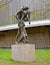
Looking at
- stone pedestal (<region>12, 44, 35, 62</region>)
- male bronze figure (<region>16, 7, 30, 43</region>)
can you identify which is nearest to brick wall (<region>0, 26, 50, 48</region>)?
male bronze figure (<region>16, 7, 30, 43</region>)

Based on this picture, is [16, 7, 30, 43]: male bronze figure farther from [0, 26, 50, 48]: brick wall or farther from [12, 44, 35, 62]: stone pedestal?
[0, 26, 50, 48]: brick wall

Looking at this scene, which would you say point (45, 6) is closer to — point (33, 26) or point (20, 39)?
point (33, 26)

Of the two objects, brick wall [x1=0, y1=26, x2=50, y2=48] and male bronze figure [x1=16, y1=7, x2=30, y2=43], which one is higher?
male bronze figure [x1=16, y1=7, x2=30, y2=43]

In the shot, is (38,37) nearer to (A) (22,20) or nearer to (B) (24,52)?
(A) (22,20)

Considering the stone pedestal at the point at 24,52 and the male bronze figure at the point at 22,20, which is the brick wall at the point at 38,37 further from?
the stone pedestal at the point at 24,52

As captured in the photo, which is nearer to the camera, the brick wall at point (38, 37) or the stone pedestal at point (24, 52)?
the stone pedestal at point (24, 52)

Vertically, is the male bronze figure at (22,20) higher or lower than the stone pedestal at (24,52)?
higher

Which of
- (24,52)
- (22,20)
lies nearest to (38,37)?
(22,20)

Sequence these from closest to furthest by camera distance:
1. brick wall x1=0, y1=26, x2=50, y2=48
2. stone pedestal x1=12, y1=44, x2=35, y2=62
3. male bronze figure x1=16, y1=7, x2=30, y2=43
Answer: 1. stone pedestal x1=12, y1=44, x2=35, y2=62
2. male bronze figure x1=16, y1=7, x2=30, y2=43
3. brick wall x1=0, y1=26, x2=50, y2=48

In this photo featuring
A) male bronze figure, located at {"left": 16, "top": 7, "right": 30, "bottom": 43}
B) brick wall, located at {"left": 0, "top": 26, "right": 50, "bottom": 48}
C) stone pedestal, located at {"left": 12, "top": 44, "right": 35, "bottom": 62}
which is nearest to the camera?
stone pedestal, located at {"left": 12, "top": 44, "right": 35, "bottom": 62}

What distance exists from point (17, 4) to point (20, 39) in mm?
11050

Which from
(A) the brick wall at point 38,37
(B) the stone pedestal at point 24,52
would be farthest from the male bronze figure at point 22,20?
(A) the brick wall at point 38,37

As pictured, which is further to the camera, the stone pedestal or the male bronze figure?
the male bronze figure

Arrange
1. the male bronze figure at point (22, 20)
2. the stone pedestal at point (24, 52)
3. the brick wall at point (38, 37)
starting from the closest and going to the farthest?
the stone pedestal at point (24, 52), the male bronze figure at point (22, 20), the brick wall at point (38, 37)
